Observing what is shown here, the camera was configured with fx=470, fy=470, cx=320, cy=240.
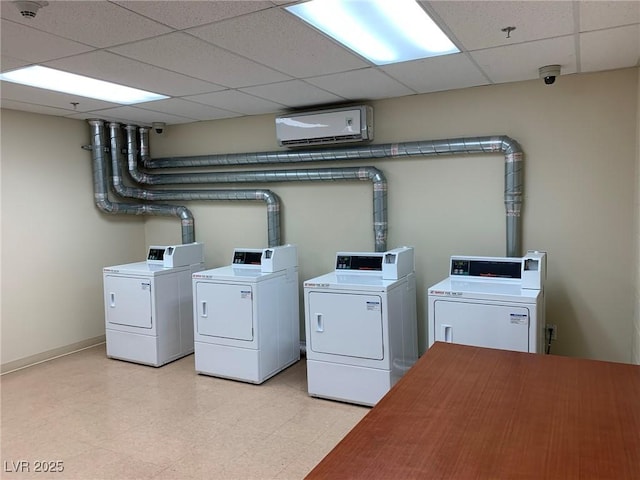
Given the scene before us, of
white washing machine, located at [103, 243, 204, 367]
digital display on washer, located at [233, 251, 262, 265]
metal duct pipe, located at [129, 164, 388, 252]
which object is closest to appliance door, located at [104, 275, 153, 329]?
white washing machine, located at [103, 243, 204, 367]

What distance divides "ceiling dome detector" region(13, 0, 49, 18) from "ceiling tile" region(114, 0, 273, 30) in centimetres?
34

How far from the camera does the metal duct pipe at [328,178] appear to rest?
13.7ft

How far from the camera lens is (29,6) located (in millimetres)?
2070

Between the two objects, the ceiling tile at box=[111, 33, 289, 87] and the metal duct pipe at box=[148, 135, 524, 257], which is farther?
the metal duct pipe at box=[148, 135, 524, 257]

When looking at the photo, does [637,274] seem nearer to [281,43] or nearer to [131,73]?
[281,43]

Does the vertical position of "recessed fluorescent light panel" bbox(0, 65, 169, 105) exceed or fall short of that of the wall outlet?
it exceeds it

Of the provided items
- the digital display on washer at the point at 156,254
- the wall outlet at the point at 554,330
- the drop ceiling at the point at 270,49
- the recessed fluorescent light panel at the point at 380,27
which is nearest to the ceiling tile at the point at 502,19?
the drop ceiling at the point at 270,49

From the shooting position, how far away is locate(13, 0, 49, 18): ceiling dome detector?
2.03m

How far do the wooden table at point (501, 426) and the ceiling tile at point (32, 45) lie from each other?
2.49 m

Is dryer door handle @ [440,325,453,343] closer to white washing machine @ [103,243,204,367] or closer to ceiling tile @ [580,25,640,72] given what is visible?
ceiling tile @ [580,25,640,72]

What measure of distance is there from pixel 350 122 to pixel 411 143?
556 mm

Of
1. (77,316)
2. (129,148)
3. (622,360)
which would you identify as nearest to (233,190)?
(129,148)

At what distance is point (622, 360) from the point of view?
3496 millimetres

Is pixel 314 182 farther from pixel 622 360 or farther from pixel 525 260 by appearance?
pixel 622 360
